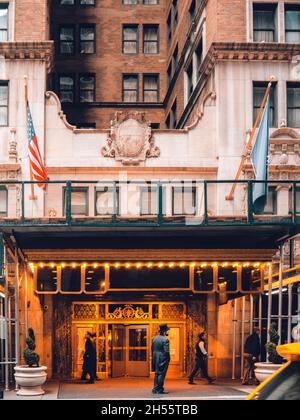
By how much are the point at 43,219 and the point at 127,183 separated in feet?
8.20

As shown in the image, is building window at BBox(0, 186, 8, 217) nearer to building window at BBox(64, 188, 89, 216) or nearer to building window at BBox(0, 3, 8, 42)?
building window at BBox(64, 188, 89, 216)

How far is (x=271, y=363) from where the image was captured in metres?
21.7

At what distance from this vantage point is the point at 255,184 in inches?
928

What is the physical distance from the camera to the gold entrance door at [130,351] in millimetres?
31500

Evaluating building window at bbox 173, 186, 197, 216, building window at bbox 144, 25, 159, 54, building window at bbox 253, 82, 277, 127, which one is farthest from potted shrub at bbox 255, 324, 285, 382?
building window at bbox 144, 25, 159, 54

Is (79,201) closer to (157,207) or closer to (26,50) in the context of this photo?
(157,207)

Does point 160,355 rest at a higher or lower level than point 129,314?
lower

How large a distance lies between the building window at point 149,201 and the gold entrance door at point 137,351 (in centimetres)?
900

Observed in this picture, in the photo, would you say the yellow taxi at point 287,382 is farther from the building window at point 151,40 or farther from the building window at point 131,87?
the building window at point 151,40

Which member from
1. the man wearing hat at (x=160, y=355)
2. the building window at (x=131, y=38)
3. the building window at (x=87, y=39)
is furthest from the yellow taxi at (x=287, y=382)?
the building window at (x=131, y=38)

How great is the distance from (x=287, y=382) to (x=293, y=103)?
95.1ft

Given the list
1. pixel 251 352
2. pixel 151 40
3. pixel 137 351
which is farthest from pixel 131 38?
pixel 251 352
